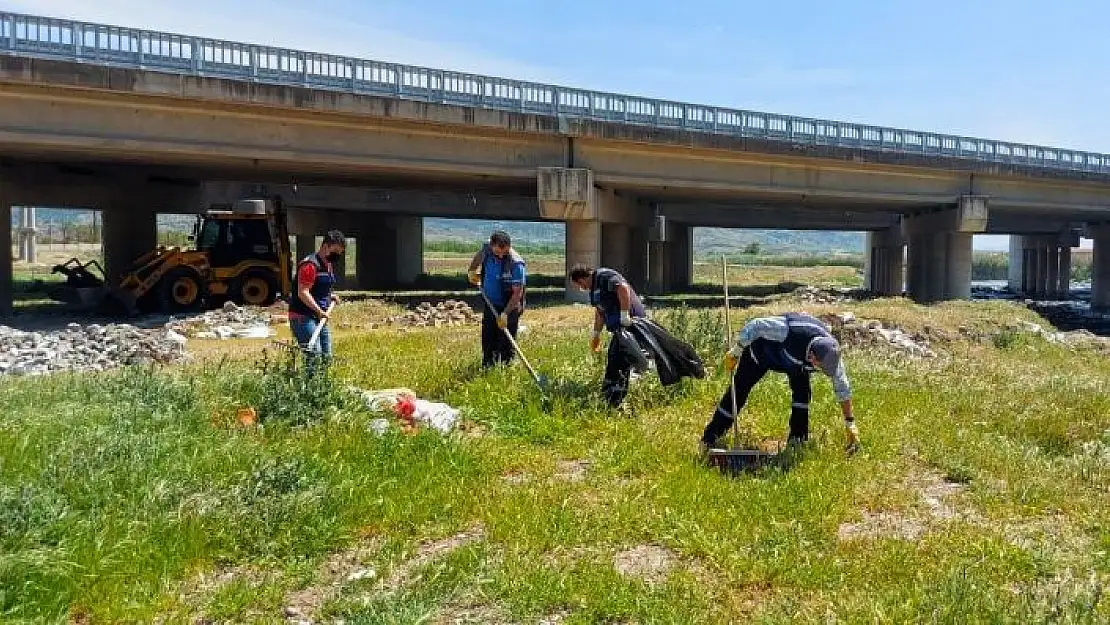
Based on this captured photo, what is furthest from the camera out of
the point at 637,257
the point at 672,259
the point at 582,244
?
the point at 672,259

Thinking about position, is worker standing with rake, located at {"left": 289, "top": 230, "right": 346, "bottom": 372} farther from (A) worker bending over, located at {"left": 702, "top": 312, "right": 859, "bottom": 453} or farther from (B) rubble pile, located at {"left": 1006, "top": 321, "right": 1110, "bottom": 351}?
(B) rubble pile, located at {"left": 1006, "top": 321, "right": 1110, "bottom": 351}

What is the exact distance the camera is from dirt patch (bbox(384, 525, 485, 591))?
4602 millimetres

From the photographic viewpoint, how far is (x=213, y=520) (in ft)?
16.5

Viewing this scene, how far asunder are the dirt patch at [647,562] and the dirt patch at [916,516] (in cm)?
117

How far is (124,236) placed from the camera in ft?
83.3

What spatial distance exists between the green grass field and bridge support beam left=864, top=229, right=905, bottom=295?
135 ft

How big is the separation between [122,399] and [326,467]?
8.48 feet

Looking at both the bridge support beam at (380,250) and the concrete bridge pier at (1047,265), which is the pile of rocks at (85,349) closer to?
the bridge support beam at (380,250)

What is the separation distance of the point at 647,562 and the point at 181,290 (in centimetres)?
1932

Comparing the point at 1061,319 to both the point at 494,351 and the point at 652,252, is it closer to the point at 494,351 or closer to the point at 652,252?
the point at 652,252

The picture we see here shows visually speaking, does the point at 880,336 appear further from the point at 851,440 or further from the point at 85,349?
the point at 85,349

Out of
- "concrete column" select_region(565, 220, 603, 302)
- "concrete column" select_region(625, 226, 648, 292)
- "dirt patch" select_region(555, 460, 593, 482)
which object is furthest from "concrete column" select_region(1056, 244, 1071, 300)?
"dirt patch" select_region(555, 460, 593, 482)

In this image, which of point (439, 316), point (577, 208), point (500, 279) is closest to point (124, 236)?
point (439, 316)

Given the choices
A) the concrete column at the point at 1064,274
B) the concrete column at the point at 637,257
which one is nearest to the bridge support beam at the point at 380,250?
the concrete column at the point at 637,257
